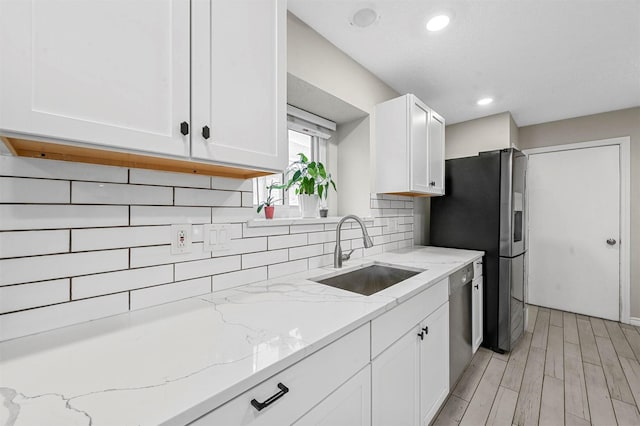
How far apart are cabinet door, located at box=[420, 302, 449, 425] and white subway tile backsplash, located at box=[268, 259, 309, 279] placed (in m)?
0.69

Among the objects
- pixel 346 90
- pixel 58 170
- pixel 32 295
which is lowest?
pixel 32 295

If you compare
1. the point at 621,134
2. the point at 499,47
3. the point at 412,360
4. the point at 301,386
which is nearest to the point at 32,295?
the point at 301,386

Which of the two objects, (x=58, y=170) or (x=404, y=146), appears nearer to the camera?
(x=58, y=170)

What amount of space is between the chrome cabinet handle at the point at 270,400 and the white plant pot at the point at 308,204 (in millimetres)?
1242

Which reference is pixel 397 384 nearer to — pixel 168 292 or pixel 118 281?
pixel 168 292

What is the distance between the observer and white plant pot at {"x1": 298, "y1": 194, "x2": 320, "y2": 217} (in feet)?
6.01

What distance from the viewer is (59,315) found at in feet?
2.66

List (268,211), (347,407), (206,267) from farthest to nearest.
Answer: (268,211), (206,267), (347,407)

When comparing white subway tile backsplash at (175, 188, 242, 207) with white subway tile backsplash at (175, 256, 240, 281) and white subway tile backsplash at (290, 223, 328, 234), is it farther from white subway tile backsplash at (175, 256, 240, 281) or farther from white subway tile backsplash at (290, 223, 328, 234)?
white subway tile backsplash at (290, 223, 328, 234)

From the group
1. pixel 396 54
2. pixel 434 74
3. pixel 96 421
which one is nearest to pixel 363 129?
pixel 396 54

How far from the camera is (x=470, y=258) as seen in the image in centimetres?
204

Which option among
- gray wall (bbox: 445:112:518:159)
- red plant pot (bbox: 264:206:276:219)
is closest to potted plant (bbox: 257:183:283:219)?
red plant pot (bbox: 264:206:276:219)

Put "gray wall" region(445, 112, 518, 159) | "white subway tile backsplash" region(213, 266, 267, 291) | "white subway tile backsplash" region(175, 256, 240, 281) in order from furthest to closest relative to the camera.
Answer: "gray wall" region(445, 112, 518, 159)
"white subway tile backsplash" region(213, 266, 267, 291)
"white subway tile backsplash" region(175, 256, 240, 281)

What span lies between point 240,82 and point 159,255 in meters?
0.69
